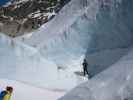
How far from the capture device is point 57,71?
41.7 feet

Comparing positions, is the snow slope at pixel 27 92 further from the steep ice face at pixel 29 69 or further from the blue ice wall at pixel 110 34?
the blue ice wall at pixel 110 34

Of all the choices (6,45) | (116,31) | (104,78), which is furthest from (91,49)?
(104,78)

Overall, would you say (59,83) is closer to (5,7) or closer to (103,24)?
(103,24)

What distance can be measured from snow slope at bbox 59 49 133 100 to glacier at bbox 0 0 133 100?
12.2ft

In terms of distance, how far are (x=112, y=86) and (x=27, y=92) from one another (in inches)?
163

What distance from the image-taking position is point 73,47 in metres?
14.9

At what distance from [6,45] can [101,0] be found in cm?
416

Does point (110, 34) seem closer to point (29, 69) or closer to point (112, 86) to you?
point (29, 69)

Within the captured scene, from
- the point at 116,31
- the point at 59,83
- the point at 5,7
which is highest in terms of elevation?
the point at 116,31

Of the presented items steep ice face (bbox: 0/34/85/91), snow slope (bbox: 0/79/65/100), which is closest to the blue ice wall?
steep ice face (bbox: 0/34/85/91)

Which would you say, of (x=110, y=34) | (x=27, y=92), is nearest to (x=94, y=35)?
(x=110, y=34)

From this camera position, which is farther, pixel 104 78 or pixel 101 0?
pixel 101 0

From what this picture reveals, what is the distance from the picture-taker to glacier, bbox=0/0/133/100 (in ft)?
38.0

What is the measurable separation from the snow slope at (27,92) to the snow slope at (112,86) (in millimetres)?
3117
